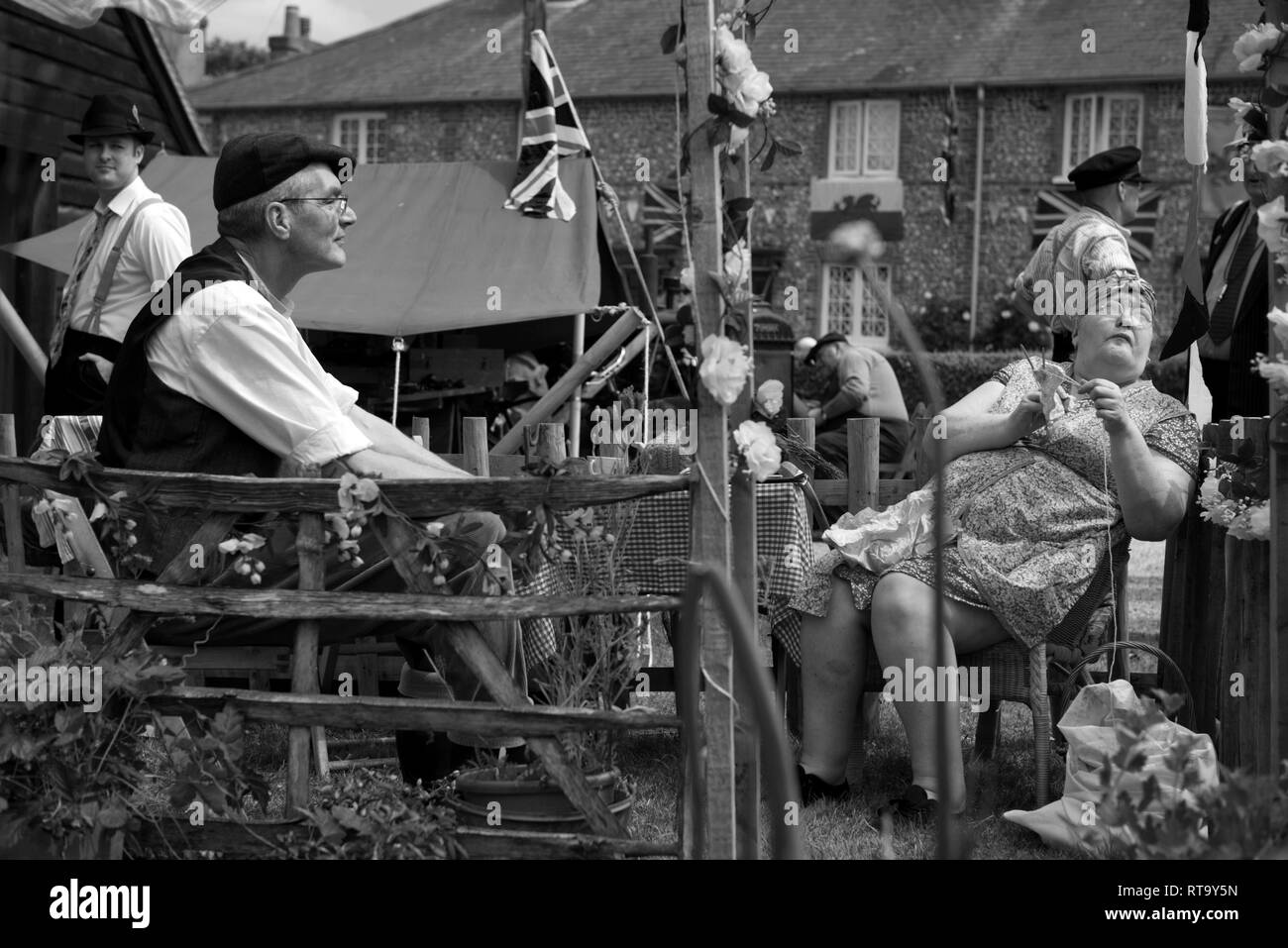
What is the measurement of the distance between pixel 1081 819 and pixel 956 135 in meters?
25.6

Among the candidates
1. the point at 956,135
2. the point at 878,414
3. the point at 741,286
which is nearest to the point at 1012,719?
the point at 741,286

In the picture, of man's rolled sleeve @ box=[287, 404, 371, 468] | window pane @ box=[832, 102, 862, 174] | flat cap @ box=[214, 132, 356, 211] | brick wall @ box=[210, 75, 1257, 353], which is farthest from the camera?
window pane @ box=[832, 102, 862, 174]

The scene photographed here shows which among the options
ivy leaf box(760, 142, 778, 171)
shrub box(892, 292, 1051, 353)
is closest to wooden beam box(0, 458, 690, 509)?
ivy leaf box(760, 142, 778, 171)

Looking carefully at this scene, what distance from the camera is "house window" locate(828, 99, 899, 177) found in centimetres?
2781

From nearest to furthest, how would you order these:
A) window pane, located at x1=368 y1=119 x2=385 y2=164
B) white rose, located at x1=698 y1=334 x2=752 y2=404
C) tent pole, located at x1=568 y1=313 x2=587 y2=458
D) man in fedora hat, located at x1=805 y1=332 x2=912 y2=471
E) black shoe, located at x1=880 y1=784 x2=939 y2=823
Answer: white rose, located at x1=698 y1=334 x2=752 y2=404 → black shoe, located at x1=880 y1=784 x2=939 y2=823 → tent pole, located at x1=568 y1=313 x2=587 y2=458 → man in fedora hat, located at x1=805 y1=332 x2=912 y2=471 → window pane, located at x1=368 y1=119 x2=385 y2=164

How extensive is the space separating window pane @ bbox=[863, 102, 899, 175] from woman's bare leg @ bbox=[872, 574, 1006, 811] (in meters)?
25.1

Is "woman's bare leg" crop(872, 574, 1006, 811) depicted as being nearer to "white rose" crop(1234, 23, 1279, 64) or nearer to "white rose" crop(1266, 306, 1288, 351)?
"white rose" crop(1266, 306, 1288, 351)

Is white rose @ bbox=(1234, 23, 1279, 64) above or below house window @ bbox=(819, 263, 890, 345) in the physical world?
below

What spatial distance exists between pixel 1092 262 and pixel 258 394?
2.64 m

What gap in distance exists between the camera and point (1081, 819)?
10.6 feet

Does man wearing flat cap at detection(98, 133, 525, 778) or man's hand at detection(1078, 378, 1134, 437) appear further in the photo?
man's hand at detection(1078, 378, 1134, 437)

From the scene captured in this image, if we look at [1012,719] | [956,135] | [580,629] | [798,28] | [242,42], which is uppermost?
[242,42]

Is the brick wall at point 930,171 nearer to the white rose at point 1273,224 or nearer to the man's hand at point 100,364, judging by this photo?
the man's hand at point 100,364
